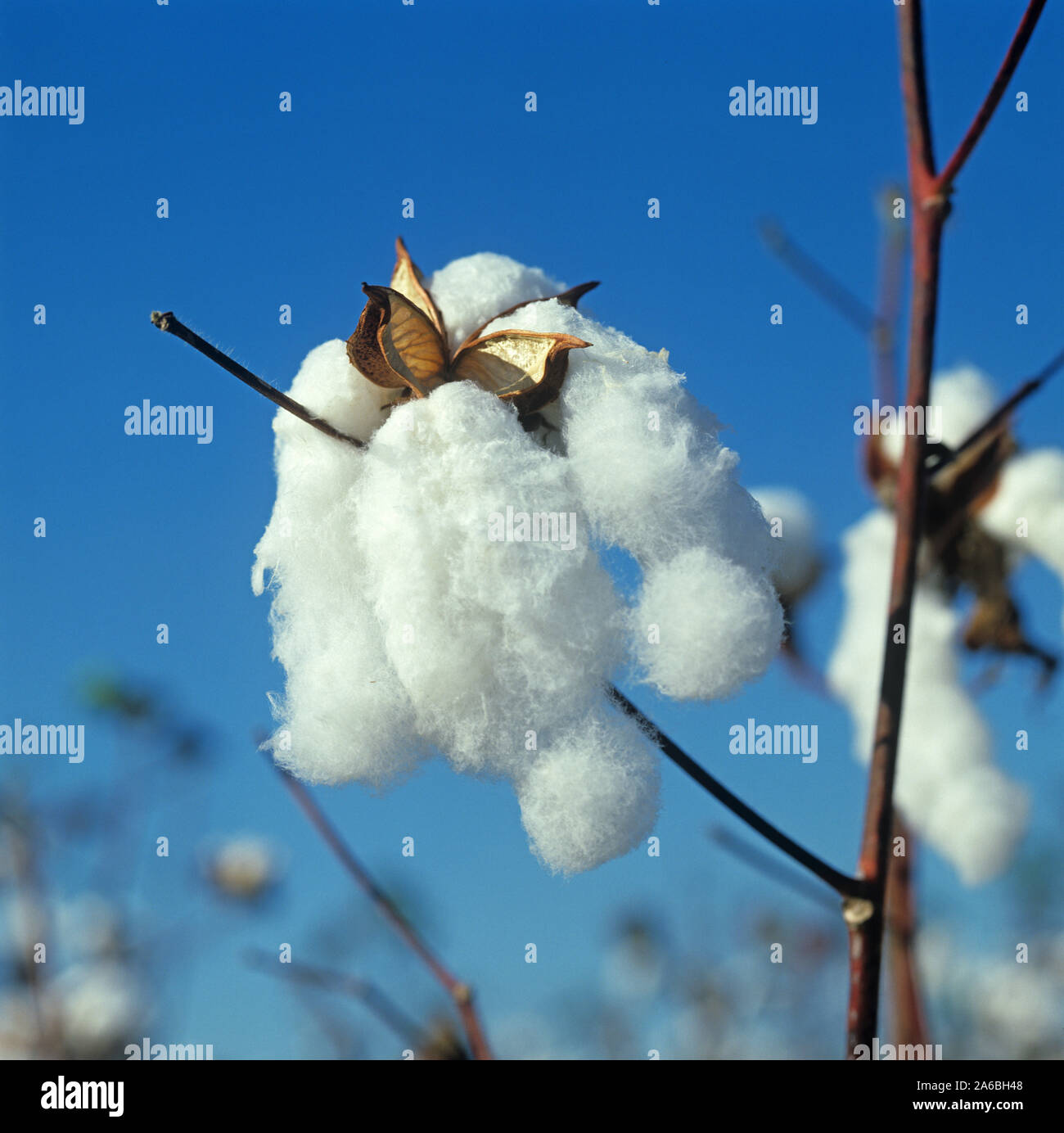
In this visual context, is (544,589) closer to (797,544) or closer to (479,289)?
(479,289)

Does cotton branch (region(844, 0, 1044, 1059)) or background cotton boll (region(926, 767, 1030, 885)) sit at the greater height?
cotton branch (region(844, 0, 1044, 1059))

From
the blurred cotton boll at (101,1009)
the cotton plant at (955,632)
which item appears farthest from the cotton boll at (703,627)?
the blurred cotton boll at (101,1009)

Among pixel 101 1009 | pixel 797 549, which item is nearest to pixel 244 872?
pixel 101 1009

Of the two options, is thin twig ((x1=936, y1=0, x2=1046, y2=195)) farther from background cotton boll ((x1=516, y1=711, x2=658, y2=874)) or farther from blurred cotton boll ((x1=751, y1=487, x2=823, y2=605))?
blurred cotton boll ((x1=751, y1=487, x2=823, y2=605))

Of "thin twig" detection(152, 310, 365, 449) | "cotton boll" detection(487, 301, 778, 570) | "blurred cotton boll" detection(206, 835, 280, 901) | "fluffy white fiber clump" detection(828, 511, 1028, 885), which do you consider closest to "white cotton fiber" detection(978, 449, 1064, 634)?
"fluffy white fiber clump" detection(828, 511, 1028, 885)

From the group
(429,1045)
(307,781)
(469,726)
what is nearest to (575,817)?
(469,726)

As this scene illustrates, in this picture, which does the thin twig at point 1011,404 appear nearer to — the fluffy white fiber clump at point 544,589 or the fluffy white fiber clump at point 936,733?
the fluffy white fiber clump at point 544,589
